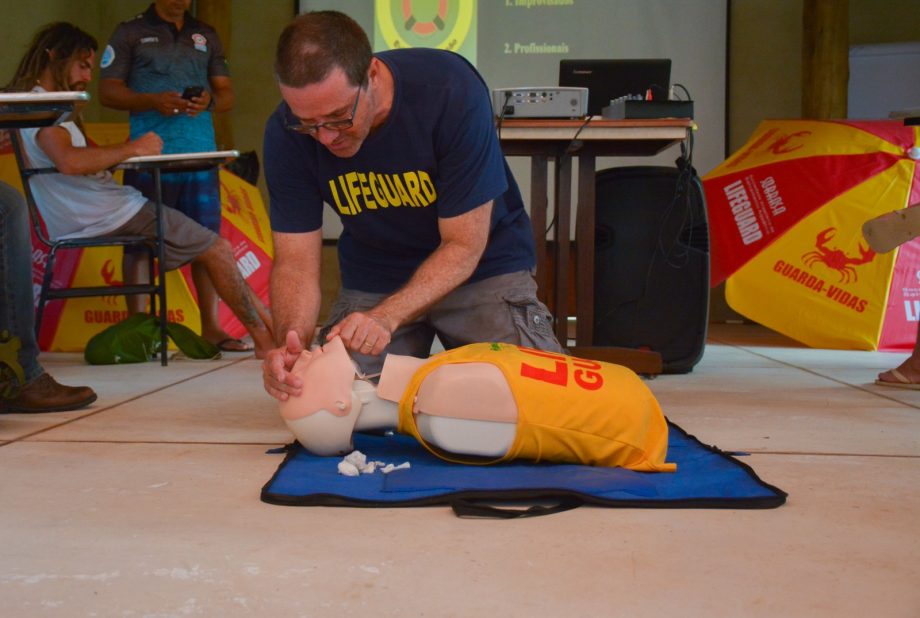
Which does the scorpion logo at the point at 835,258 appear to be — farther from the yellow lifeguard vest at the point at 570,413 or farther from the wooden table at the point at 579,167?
the yellow lifeguard vest at the point at 570,413

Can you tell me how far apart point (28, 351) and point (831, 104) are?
15.5ft

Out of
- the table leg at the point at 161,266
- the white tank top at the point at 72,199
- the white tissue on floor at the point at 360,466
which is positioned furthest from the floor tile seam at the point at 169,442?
the white tank top at the point at 72,199

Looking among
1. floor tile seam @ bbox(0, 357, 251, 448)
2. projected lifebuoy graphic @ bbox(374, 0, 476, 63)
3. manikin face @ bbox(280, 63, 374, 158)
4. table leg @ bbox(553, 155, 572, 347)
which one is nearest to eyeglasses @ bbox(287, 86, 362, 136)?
manikin face @ bbox(280, 63, 374, 158)

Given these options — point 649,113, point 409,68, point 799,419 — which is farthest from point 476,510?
point 649,113

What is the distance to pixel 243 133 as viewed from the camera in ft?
21.0

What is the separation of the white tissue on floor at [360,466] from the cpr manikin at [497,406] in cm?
5

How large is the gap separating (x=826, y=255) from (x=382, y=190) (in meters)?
2.64

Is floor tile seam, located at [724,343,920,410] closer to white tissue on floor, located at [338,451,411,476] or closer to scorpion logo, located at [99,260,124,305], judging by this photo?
white tissue on floor, located at [338,451,411,476]

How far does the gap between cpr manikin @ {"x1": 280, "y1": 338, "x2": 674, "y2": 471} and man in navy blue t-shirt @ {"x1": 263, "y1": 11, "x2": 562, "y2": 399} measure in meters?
0.06

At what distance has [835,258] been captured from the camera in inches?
158

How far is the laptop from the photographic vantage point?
354 cm

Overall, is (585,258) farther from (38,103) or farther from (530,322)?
(38,103)

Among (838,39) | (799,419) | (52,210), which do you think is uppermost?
(838,39)

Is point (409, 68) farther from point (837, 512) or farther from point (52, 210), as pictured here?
point (52, 210)
